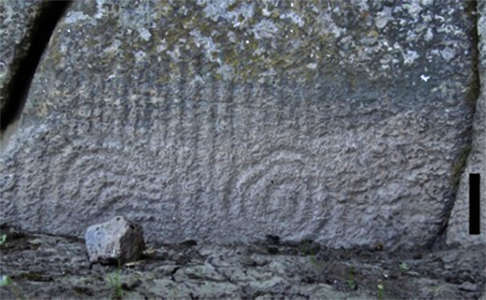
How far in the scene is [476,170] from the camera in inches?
83.7

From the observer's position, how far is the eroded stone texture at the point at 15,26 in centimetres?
216

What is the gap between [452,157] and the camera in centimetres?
211

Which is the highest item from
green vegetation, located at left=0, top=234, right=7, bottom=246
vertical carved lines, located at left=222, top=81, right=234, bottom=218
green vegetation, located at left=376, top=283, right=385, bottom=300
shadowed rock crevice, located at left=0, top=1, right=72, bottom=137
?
shadowed rock crevice, located at left=0, top=1, right=72, bottom=137

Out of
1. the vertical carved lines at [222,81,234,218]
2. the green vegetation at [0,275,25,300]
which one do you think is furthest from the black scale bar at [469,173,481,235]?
the green vegetation at [0,275,25,300]

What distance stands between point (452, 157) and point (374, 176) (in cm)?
21

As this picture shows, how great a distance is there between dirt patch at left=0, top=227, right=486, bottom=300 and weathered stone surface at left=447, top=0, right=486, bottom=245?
0.19 feet

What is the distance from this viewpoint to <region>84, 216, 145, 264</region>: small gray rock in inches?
74.2

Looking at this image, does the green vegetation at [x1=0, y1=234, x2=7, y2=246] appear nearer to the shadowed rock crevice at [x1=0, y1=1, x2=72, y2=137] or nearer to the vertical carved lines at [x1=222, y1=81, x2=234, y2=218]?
the shadowed rock crevice at [x1=0, y1=1, x2=72, y2=137]

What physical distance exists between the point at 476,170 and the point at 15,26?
131 centimetres

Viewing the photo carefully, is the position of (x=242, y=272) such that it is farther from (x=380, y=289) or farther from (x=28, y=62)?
(x=28, y=62)

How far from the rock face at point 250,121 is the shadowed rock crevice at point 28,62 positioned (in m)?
0.04

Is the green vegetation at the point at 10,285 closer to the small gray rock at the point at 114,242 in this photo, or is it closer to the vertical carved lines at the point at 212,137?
the small gray rock at the point at 114,242

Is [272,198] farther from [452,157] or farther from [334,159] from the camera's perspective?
[452,157]

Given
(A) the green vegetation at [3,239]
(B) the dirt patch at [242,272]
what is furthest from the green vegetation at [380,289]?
(A) the green vegetation at [3,239]
